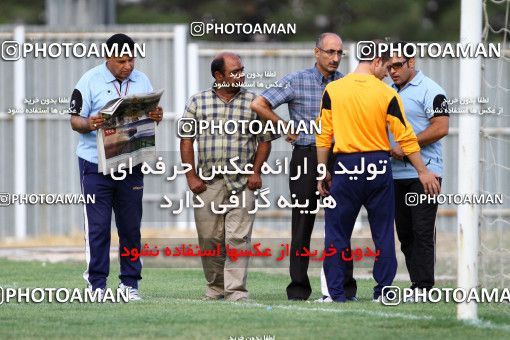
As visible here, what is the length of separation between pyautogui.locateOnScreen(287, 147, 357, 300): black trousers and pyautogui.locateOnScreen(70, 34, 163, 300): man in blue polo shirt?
123 centimetres

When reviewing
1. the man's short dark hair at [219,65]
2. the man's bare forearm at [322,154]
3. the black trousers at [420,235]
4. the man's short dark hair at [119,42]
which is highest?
the man's short dark hair at [119,42]

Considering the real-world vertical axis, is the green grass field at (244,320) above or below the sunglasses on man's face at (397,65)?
below

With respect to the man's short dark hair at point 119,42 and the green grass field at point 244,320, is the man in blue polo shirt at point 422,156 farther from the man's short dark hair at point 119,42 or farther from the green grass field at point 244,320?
the man's short dark hair at point 119,42

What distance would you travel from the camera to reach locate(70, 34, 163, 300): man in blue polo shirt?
37.6 ft

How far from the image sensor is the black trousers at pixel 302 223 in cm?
1173

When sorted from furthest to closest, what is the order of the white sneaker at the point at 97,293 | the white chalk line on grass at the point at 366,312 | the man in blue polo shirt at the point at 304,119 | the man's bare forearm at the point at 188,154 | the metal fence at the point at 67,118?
1. the metal fence at the point at 67,118
2. the man in blue polo shirt at the point at 304,119
3. the man's bare forearm at the point at 188,154
4. the white sneaker at the point at 97,293
5. the white chalk line on grass at the point at 366,312

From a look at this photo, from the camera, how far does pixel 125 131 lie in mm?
11461

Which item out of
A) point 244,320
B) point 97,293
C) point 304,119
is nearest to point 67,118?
point 304,119

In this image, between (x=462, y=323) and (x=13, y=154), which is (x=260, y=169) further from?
(x=13, y=154)

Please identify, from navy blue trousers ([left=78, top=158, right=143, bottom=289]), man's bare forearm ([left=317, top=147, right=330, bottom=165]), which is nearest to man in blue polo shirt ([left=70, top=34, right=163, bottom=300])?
navy blue trousers ([left=78, top=158, right=143, bottom=289])

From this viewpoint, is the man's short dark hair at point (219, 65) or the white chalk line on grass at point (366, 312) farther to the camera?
the man's short dark hair at point (219, 65)

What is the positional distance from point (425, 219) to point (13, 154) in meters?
11.5

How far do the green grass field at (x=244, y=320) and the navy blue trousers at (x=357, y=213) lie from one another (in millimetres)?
325

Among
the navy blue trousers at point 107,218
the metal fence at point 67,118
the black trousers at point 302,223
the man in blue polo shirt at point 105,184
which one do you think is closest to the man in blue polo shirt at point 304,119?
the black trousers at point 302,223
